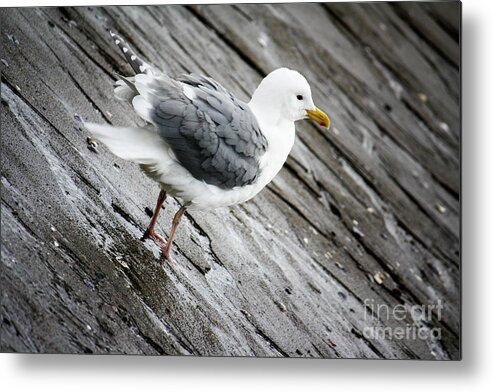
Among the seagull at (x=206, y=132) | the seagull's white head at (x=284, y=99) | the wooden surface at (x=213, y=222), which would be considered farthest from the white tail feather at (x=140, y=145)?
the seagull's white head at (x=284, y=99)

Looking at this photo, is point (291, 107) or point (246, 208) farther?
point (246, 208)

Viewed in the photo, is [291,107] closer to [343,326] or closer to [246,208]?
[246,208]

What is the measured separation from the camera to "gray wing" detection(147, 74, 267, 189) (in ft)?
5.75

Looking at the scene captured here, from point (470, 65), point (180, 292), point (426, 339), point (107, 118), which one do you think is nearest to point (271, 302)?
point (180, 292)

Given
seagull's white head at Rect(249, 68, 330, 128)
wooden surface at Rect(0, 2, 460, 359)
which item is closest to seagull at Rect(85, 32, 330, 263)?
seagull's white head at Rect(249, 68, 330, 128)

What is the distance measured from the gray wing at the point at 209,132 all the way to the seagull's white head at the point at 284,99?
62 millimetres

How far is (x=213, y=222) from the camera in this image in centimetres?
202

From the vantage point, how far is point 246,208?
204 cm

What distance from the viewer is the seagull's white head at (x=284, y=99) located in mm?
1879

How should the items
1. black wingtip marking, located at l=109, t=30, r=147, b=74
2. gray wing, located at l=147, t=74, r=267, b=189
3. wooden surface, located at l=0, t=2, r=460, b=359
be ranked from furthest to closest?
wooden surface, located at l=0, t=2, r=460, b=359, black wingtip marking, located at l=109, t=30, r=147, b=74, gray wing, located at l=147, t=74, r=267, b=189

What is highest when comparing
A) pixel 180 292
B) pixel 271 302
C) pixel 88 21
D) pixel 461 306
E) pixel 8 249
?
pixel 461 306

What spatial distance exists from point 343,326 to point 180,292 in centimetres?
42

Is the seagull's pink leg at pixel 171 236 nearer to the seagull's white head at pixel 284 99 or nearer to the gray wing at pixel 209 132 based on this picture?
the gray wing at pixel 209 132

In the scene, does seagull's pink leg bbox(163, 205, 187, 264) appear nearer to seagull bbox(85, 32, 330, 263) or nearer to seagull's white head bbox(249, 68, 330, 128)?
seagull bbox(85, 32, 330, 263)
